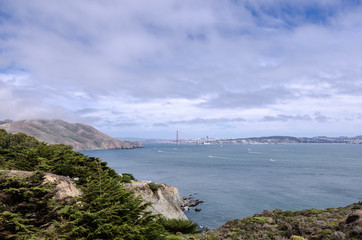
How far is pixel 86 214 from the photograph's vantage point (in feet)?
30.4

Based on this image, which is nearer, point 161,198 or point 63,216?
point 63,216

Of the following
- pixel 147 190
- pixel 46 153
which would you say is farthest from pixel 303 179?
→ pixel 46 153

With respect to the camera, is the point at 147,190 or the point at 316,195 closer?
the point at 147,190

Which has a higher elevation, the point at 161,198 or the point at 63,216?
the point at 63,216

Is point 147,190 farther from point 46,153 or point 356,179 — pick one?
point 356,179

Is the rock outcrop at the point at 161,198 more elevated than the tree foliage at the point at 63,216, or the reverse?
the tree foliage at the point at 63,216

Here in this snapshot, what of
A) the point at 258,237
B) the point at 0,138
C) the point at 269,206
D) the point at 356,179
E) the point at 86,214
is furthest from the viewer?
the point at 356,179

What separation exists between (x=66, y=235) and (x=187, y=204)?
45051mm

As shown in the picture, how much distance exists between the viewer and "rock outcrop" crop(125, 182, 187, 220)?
33831 millimetres

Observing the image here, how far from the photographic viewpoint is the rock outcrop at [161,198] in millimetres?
33831

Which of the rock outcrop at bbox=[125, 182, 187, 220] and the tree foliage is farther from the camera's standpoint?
the rock outcrop at bbox=[125, 182, 187, 220]

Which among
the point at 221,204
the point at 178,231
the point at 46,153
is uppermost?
the point at 46,153

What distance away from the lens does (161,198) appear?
37188mm

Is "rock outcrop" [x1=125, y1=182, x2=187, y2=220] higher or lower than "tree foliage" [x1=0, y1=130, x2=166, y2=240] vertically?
lower
